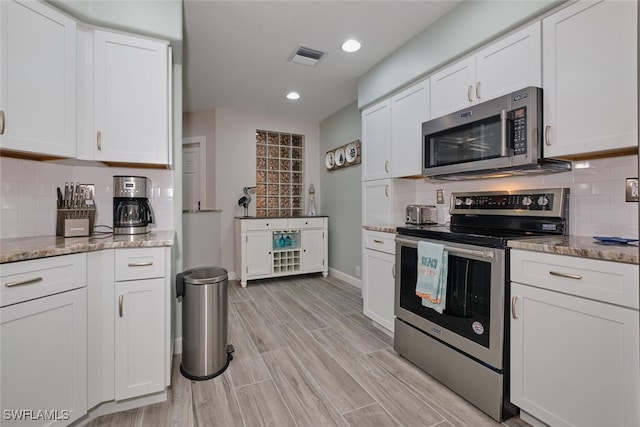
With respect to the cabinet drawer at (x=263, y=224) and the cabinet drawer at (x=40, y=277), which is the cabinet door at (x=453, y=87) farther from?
the cabinet drawer at (x=263, y=224)

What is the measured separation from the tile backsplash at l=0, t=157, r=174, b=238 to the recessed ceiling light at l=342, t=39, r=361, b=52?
1816mm

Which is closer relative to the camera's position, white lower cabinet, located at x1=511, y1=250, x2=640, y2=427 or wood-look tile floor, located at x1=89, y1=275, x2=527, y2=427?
white lower cabinet, located at x1=511, y1=250, x2=640, y2=427

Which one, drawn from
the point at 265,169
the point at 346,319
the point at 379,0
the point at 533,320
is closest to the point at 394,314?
the point at 346,319

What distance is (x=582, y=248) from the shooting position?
1217 millimetres

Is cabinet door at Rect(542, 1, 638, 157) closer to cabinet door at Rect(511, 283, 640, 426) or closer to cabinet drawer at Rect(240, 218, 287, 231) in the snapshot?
cabinet door at Rect(511, 283, 640, 426)

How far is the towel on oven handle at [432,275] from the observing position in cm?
179

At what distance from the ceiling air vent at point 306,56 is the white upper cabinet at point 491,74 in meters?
1.12

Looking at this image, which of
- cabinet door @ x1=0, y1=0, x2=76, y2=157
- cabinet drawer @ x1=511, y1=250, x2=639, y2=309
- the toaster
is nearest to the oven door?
cabinet drawer @ x1=511, y1=250, x2=639, y2=309

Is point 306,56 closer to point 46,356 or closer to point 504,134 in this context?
point 504,134

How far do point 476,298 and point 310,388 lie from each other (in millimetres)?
1116

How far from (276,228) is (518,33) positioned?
10.8 feet

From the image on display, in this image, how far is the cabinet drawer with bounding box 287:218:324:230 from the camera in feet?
13.9

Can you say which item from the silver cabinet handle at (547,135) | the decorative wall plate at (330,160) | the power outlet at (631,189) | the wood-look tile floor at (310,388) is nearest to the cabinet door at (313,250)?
the decorative wall plate at (330,160)

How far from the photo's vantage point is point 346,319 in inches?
112
